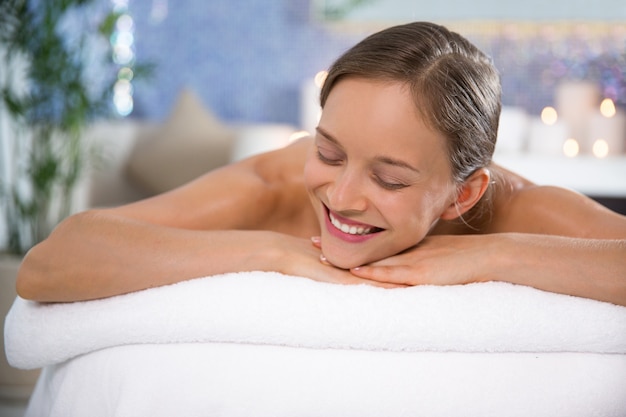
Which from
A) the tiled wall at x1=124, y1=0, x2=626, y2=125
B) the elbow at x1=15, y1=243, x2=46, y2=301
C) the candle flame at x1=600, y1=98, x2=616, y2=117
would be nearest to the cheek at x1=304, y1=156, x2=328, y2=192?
the elbow at x1=15, y1=243, x2=46, y2=301

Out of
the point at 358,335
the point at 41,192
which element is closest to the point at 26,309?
the point at 358,335

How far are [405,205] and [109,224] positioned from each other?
47 cm

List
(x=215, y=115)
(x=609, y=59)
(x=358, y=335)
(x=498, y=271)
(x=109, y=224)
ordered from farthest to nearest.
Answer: (x=215, y=115)
(x=609, y=59)
(x=109, y=224)
(x=498, y=271)
(x=358, y=335)

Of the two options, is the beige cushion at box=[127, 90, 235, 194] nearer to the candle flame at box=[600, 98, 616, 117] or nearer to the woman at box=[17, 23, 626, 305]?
the candle flame at box=[600, 98, 616, 117]

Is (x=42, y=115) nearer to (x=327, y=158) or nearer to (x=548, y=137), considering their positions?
(x=548, y=137)

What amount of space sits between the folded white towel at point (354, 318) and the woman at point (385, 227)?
0.05 meters

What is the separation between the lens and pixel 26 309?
3.94 feet

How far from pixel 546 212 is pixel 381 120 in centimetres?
49

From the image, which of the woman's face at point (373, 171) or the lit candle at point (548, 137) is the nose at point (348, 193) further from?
the lit candle at point (548, 137)

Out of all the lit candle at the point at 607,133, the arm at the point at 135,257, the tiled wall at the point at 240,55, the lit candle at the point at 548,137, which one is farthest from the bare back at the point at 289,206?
the tiled wall at the point at 240,55

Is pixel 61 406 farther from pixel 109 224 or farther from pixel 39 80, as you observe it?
pixel 39 80

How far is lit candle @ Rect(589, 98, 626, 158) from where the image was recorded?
13.0ft

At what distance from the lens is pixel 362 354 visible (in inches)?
40.4

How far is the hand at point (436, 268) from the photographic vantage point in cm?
113
